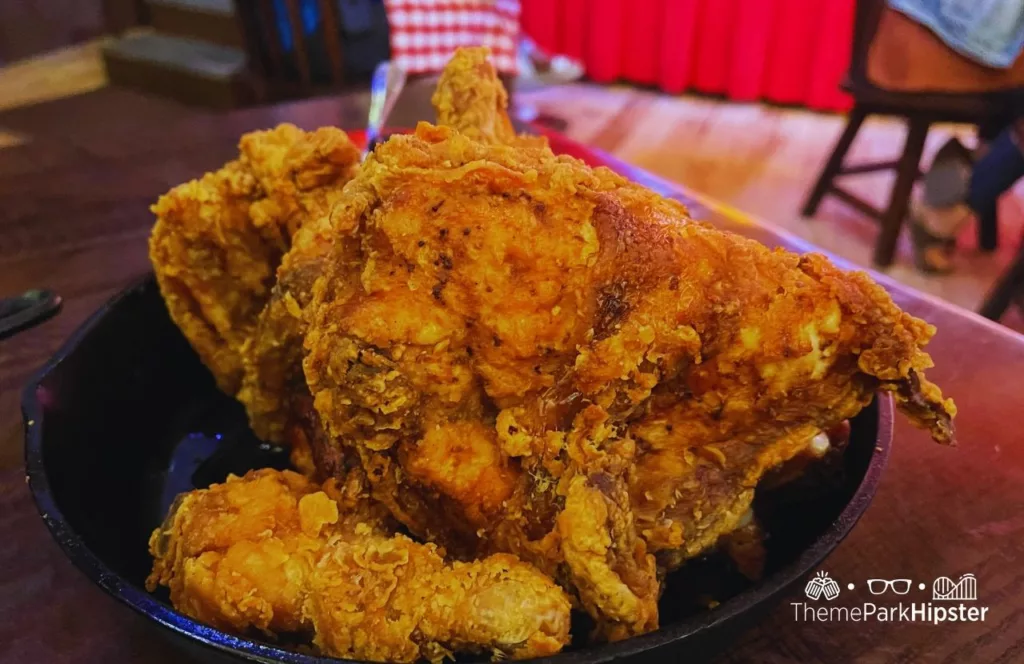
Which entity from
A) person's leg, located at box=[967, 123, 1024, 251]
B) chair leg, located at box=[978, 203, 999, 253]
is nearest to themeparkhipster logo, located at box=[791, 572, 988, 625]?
person's leg, located at box=[967, 123, 1024, 251]

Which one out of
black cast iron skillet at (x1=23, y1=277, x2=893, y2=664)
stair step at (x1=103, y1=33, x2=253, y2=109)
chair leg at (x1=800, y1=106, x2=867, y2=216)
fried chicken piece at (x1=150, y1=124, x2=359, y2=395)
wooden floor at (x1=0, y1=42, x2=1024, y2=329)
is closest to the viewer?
black cast iron skillet at (x1=23, y1=277, x2=893, y2=664)

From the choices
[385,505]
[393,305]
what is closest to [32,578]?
[385,505]

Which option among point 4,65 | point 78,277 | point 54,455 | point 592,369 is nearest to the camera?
point 592,369

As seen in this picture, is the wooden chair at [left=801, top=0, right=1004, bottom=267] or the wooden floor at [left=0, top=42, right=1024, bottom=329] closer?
the wooden chair at [left=801, top=0, right=1004, bottom=267]

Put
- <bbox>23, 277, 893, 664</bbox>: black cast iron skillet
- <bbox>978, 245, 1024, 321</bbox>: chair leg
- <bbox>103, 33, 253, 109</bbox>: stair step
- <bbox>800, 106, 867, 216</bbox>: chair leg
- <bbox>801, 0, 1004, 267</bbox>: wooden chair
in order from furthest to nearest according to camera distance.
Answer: <bbox>103, 33, 253, 109</bbox>: stair step → <bbox>800, 106, 867, 216</bbox>: chair leg → <bbox>801, 0, 1004, 267</bbox>: wooden chair → <bbox>978, 245, 1024, 321</bbox>: chair leg → <bbox>23, 277, 893, 664</bbox>: black cast iron skillet

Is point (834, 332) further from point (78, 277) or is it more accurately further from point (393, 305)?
point (78, 277)

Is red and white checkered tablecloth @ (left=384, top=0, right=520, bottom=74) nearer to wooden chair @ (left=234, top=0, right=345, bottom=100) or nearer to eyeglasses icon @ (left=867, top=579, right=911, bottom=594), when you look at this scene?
wooden chair @ (left=234, top=0, right=345, bottom=100)
